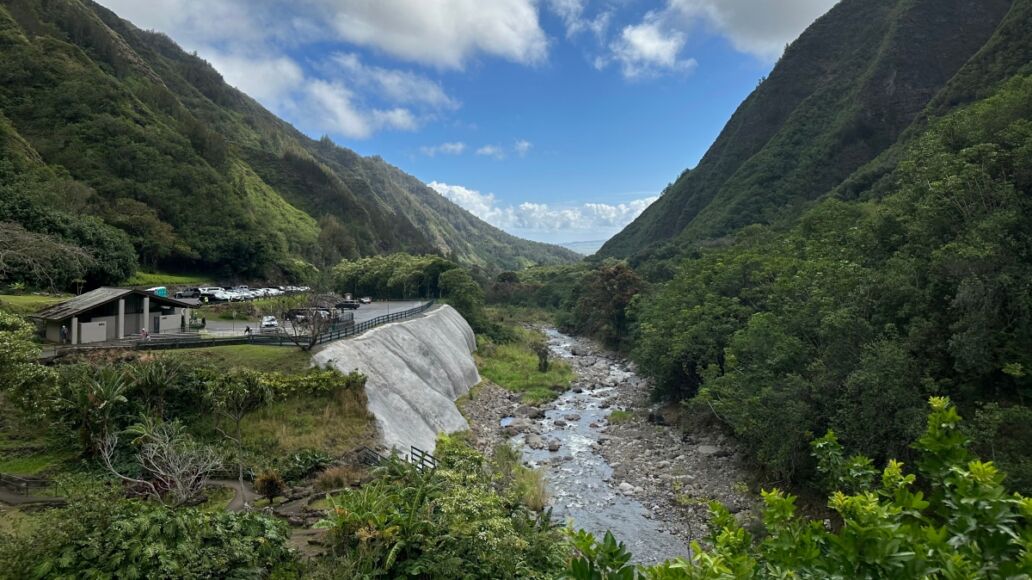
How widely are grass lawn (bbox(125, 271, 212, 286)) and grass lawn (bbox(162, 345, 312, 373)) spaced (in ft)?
119

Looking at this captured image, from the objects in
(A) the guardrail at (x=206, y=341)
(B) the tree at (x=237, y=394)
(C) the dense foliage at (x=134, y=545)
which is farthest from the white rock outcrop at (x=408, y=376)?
(C) the dense foliage at (x=134, y=545)

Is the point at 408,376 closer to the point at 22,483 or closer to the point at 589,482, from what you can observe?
the point at 589,482

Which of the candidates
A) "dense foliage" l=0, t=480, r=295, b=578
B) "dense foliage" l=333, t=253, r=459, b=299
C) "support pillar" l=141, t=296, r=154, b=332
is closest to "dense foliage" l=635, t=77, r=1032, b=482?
"dense foliage" l=0, t=480, r=295, b=578

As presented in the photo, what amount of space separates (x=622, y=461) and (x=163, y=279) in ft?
205

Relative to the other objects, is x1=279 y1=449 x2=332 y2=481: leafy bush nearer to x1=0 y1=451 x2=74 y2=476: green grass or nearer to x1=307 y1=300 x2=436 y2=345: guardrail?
x1=0 y1=451 x2=74 y2=476: green grass

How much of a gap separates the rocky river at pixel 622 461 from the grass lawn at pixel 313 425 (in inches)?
338

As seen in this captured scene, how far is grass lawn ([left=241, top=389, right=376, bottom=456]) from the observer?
21.2 m

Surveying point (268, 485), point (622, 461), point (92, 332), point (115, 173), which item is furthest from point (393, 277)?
point (268, 485)

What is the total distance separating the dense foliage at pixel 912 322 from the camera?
17.0 metres

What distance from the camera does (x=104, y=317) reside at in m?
27.3

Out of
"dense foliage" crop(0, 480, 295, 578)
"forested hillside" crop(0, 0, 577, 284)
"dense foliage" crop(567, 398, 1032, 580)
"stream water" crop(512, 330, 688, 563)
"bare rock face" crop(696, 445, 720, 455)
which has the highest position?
"forested hillside" crop(0, 0, 577, 284)

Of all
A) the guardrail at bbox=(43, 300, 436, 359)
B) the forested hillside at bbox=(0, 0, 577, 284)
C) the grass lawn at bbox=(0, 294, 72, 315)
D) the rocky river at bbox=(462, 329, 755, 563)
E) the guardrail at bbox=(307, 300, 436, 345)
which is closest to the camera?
the rocky river at bbox=(462, 329, 755, 563)

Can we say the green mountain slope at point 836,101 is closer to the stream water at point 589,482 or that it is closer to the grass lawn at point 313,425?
the stream water at point 589,482

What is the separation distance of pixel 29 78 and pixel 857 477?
113 meters
